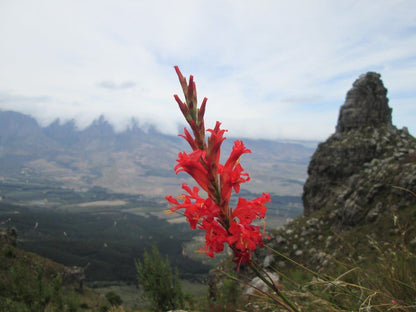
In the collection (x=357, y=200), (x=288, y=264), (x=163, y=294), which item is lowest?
(x=163, y=294)

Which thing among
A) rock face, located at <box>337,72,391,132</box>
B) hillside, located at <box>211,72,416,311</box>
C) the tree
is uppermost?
rock face, located at <box>337,72,391,132</box>

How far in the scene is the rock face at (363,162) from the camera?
47.3 ft

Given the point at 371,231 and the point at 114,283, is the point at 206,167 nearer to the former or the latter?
the point at 371,231

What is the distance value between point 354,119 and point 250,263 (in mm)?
26504

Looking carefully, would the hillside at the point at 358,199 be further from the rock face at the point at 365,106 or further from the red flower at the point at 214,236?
the red flower at the point at 214,236

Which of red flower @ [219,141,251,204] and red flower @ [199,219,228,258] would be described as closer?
red flower @ [199,219,228,258]

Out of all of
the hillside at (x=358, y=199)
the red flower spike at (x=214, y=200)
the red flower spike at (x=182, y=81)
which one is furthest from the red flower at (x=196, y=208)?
the hillside at (x=358, y=199)

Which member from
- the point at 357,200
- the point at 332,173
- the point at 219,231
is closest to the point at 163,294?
the point at 357,200

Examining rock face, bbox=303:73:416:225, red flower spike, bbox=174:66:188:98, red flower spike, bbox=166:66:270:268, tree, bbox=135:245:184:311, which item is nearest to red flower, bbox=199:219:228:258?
red flower spike, bbox=166:66:270:268

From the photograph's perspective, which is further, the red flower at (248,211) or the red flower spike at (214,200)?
the red flower at (248,211)

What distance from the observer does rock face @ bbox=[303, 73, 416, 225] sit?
14.4 metres

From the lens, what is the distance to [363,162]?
20.7 meters

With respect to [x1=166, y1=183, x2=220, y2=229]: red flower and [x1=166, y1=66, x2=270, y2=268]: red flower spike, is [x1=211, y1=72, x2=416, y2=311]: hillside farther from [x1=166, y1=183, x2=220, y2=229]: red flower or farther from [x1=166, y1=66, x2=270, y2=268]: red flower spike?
[x1=166, y1=183, x2=220, y2=229]: red flower

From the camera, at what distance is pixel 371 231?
506 inches
